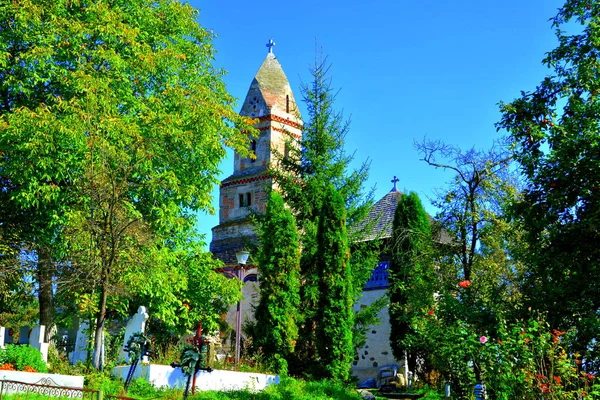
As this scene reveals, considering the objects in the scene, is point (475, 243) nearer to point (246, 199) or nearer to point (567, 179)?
point (567, 179)

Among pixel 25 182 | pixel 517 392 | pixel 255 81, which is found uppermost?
pixel 255 81

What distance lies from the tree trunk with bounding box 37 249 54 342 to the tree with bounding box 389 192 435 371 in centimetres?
865

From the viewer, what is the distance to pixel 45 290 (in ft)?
57.5

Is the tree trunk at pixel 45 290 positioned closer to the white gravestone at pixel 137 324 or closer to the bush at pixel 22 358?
the white gravestone at pixel 137 324

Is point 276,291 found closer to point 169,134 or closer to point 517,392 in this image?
point 169,134

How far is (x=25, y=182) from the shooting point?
1598 cm

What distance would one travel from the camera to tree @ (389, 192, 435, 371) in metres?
18.2

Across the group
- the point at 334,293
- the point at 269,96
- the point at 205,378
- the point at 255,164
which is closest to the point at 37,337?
the point at 205,378

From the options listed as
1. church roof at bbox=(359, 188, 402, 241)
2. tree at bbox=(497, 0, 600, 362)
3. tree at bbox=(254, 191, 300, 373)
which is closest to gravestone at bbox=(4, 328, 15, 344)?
tree at bbox=(254, 191, 300, 373)

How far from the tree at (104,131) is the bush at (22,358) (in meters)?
1.07

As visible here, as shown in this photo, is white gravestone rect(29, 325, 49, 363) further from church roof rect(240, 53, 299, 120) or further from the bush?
church roof rect(240, 53, 299, 120)

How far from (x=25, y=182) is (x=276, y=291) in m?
6.98

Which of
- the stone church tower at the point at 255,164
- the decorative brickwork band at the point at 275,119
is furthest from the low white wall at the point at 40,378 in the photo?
the decorative brickwork band at the point at 275,119

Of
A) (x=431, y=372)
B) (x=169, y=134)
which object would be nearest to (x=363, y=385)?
(x=431, y=372)
